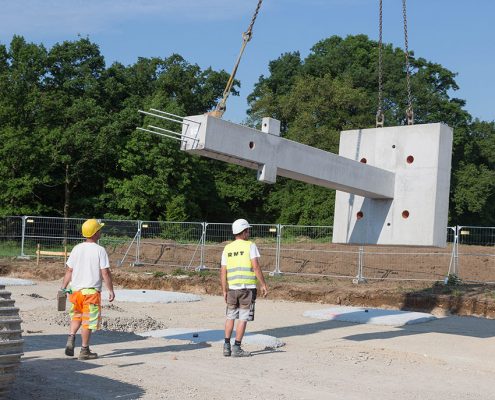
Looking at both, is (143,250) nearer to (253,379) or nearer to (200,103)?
(253,379)

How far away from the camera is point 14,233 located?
96.6 ft

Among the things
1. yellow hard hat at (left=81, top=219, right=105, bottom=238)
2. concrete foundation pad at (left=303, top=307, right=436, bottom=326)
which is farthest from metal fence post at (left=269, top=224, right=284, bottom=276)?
yellow hard hat at (left=81, top=219, right=105, bottom=238)

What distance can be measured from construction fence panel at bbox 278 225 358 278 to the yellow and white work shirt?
588 inches

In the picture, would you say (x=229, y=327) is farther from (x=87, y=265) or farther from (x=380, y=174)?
(x=380, y=174)

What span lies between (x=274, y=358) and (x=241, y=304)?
2.51ft

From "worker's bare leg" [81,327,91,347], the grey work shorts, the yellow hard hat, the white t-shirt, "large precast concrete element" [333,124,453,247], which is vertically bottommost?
"worker's bare leg" [81,327,91,347]

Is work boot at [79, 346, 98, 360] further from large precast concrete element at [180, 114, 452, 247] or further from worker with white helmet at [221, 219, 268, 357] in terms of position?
large precast concrete element at [180, 114, 452, 247]

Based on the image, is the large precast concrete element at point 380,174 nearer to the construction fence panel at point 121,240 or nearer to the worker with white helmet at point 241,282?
the worker with white helmet at point 241,282

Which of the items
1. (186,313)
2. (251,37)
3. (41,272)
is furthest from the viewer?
(41,272)

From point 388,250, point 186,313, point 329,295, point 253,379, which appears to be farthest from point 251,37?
point 388,250

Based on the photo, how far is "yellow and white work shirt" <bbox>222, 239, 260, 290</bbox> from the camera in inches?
373

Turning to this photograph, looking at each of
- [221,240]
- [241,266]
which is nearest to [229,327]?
[241,266]

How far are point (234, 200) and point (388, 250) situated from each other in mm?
23915

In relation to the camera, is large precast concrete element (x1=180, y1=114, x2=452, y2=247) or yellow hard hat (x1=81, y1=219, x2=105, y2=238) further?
large precast concrete element (x1=180, y1=114, x2=452, y2=247)
